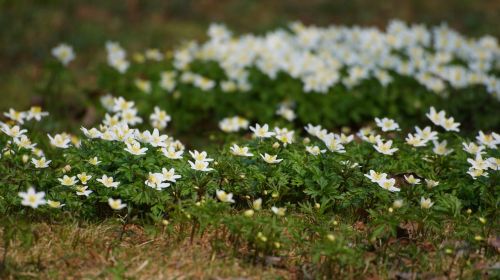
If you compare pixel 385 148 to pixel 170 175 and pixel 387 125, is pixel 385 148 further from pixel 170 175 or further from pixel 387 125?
pixel 170 175

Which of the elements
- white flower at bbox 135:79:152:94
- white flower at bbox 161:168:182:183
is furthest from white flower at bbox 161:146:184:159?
white flower at bbox 135:79:152:94

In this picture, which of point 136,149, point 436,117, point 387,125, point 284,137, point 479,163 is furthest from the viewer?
point 436,117

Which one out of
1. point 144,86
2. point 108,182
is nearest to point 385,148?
point 108,182

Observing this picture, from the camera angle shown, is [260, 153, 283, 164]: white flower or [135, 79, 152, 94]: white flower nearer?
[260, 153, 283, 164]: white flower

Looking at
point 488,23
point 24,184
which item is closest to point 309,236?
point 24,184

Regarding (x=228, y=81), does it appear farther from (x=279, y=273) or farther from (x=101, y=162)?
(x=279, y=273)

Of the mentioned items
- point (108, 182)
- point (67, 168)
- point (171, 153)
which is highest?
point (171, 153)

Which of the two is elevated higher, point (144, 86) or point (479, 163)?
point (144, 86)

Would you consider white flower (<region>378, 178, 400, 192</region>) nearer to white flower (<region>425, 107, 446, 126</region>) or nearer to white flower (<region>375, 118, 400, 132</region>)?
white flower (<region>375, 118, 400, 132</region>)
